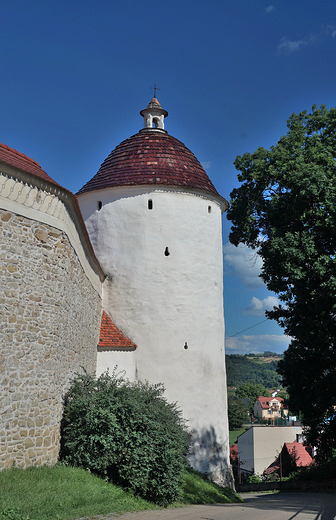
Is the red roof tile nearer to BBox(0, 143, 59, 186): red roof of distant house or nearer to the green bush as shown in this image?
the green bush

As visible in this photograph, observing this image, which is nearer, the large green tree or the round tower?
the large green tree

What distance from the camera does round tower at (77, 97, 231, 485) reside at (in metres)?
14.4

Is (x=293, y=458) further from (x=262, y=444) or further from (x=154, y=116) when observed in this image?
(x=154, y=116)

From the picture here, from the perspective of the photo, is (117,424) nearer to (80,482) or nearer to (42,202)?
(80,482)

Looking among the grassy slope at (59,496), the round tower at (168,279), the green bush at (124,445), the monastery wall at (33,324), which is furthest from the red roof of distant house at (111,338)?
the grassy slope at (59,496)

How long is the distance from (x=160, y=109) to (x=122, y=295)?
26.5ft

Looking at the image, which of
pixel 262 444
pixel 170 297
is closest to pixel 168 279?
pixel 170 297

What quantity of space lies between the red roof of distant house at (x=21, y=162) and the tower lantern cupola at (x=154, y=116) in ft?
32.2

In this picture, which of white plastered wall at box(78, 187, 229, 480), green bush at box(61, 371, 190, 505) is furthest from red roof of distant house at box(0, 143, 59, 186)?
white plastered wall at box(78, 187, 229, 480)

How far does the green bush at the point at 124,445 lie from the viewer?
8797 millimetres

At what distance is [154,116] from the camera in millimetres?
18156

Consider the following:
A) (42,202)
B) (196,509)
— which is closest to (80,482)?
(196,509)

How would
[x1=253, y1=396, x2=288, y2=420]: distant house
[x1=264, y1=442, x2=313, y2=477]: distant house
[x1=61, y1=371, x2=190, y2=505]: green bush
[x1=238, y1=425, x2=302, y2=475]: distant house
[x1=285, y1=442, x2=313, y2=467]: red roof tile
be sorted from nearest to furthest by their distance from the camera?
1. [x1=61, y1=371, x2=190, y2=505]: green bush
2. [x1=264, y1=442, x2=313, y2=477]: distant house
3. [x1=285, y1=442, x2=313, y2=467]: red roof tile
4. [x1=238, y1=425, x2=302, y2=475]: distant house
5. [x1=253, y1=396, x2=288, y2=420]: distant house

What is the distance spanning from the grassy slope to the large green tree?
754cm
